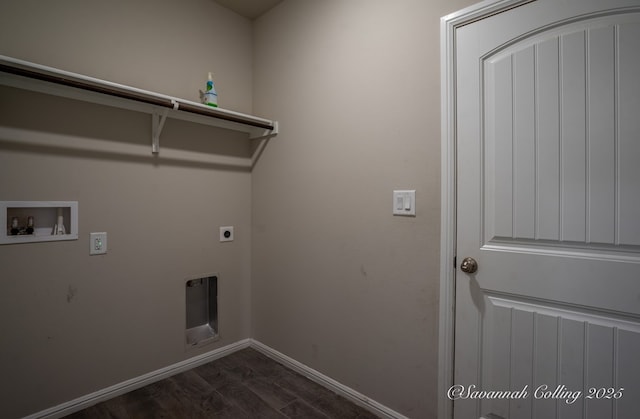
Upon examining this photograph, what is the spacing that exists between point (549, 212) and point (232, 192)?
1939 mm

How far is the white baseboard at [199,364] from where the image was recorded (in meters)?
1.71

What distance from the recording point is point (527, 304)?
1.29 metres

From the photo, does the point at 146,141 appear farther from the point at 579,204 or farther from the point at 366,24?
the point at 579,204

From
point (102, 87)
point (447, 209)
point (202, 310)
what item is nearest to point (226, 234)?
point (202, 310)

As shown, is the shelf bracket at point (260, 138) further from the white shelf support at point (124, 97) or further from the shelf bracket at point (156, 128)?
the shelf bracket at point (156, 128)

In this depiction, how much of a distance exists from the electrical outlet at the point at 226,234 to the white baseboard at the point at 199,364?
79 centimetres

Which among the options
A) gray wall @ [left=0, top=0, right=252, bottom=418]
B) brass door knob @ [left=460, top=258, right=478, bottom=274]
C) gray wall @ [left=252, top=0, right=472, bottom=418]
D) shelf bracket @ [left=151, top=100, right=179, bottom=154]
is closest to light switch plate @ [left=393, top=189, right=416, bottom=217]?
gray wall @ [left=252, top=0, right=472, bottom=418]

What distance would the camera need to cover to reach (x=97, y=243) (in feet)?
5.96

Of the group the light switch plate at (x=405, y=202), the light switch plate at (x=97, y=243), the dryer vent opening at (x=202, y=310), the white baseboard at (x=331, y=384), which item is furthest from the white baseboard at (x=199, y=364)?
the light switch plate at (x=405, y=202)

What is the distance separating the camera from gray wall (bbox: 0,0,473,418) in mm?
1585

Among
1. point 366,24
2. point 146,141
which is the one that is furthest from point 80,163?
point 366,24

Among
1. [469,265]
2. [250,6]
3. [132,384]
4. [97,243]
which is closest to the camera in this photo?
[469,265]

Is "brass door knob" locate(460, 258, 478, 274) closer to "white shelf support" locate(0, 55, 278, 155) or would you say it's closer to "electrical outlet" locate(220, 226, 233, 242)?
"white shelf support" locate(0, 55, 278, 155)

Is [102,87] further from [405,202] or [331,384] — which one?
[331,384]
